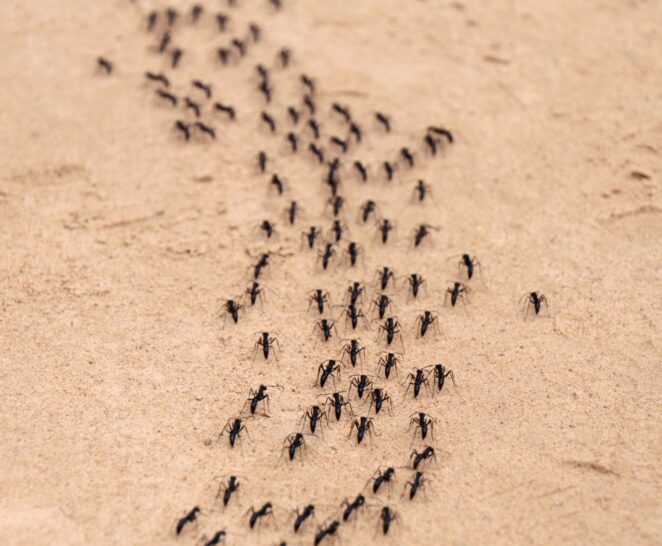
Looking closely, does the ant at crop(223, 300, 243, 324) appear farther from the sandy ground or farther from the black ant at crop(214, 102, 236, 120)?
the black ant at crop(214, 102, 236, 120)

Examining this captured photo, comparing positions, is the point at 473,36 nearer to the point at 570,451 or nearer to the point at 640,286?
the point at 640,286

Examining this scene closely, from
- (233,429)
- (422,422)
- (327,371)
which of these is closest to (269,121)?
(327,371)

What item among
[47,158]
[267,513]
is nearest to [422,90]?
[47,158]

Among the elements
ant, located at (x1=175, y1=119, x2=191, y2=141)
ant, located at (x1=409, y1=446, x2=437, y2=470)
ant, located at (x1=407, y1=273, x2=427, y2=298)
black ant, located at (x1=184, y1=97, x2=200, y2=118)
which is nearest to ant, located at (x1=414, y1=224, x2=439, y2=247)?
ant, located at (x1=407, y1=273, x2=427, y2=298)

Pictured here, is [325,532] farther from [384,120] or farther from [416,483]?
[384,120]

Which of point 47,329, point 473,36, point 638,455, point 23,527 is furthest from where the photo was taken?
point 473,36
